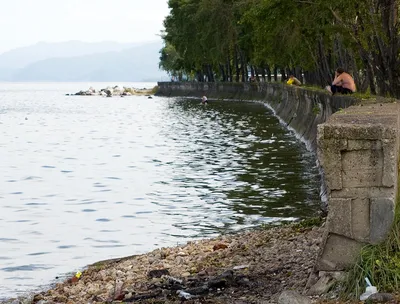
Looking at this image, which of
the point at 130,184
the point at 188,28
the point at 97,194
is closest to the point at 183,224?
the point at 97,194

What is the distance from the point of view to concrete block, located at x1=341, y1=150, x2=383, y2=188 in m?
9.32

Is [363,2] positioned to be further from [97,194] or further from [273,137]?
[273,137]

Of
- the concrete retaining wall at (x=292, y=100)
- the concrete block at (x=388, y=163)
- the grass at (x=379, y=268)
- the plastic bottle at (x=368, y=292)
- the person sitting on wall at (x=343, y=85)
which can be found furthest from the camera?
the concrete retaining wall at (x=292, y=100)

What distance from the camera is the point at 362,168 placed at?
30.7 feet

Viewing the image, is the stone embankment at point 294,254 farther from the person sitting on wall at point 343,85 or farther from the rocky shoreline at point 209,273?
the person sitting on wall at point 343,85

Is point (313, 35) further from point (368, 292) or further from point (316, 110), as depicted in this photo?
point (368, 292)

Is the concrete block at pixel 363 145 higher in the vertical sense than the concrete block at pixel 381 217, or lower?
higher

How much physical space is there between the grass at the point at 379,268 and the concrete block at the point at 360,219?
129mm

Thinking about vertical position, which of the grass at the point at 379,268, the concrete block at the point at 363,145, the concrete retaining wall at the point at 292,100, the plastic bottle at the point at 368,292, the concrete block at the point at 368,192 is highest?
the concrete block at the point at 363,145

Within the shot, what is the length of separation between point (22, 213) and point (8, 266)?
6.37 meters

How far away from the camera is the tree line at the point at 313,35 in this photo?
2425 cm

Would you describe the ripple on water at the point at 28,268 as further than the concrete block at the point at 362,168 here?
Yes

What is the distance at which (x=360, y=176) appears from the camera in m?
9.35

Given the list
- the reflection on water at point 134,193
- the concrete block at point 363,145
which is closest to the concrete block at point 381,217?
the concrete block at point 363,145
